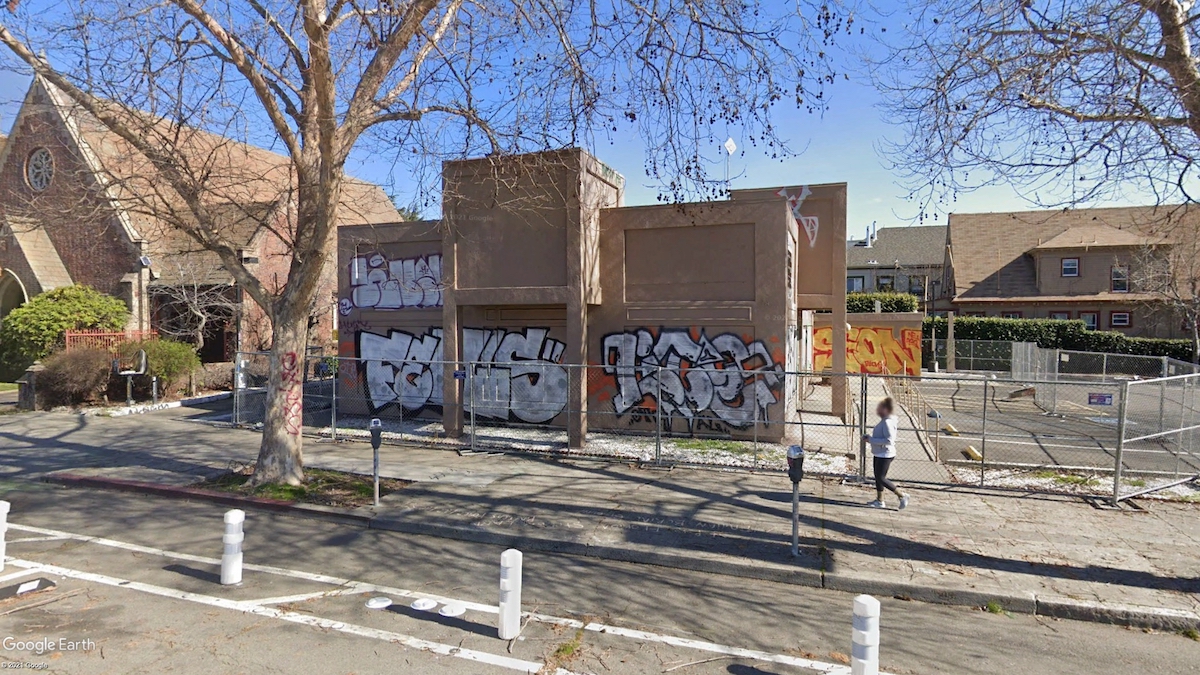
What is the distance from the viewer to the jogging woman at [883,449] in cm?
874

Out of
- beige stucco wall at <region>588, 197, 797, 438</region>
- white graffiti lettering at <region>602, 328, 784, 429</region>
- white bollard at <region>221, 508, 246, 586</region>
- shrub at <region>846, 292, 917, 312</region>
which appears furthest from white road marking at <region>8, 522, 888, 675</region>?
shrub at <region>846, 292, 917, 312</region>

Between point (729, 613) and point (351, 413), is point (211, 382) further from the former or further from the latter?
point (729, 613)

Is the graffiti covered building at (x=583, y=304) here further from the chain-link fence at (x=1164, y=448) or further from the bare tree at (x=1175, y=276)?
the bare tree at (x=1175, y=276)

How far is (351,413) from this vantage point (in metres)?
15.9

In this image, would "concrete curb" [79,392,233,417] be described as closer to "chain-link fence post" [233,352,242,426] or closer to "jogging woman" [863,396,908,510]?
"chain-link fence post" [233,352,242,426]

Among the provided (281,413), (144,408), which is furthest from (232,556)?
(144,408)

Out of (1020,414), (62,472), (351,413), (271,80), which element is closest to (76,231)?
(351,413)

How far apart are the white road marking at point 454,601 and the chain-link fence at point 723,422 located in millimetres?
5339

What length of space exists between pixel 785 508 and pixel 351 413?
432 inches

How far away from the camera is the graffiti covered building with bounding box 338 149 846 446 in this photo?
42.5 ft

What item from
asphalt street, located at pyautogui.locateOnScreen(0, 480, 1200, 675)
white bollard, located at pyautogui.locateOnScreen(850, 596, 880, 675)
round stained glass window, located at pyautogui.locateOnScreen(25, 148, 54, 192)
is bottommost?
asphalt street, located at pyautogui.locateOnScreen(0, 480, 1200, 675)

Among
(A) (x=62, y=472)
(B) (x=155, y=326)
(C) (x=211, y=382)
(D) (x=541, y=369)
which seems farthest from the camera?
(B) (x=155, y=326)

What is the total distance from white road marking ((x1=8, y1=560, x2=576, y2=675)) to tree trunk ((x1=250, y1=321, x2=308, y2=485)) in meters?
3.10

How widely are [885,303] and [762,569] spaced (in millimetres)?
37068
